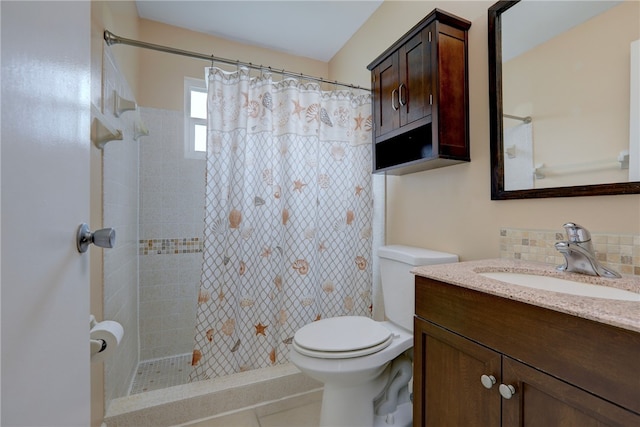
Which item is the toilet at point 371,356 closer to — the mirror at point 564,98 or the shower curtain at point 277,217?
the shower curtain at point 277,217

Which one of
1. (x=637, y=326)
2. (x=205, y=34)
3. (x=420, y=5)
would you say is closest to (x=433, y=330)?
(x=637, y=326)

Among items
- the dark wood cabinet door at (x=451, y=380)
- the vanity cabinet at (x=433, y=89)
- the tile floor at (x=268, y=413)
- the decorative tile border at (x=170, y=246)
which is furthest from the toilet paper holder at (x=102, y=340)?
the vanity cabinet at (x=433, y=89)

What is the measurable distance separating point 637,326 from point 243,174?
1.61m

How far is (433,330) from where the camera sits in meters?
0.97

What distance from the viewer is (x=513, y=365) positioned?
28.8 inches

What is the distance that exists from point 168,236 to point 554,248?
2386mm

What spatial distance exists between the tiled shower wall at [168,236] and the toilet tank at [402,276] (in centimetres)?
156

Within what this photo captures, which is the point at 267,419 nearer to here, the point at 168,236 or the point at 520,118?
the point at 168,236

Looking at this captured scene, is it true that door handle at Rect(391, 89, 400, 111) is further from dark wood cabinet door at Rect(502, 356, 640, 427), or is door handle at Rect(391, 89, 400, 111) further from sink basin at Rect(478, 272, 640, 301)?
dark wood cabinet door at Rect(502, 356, 640, 427)

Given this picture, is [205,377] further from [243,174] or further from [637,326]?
[637,326]

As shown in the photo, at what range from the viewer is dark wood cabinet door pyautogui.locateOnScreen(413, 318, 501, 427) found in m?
0.79

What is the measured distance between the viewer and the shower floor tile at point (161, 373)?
6.30 feet

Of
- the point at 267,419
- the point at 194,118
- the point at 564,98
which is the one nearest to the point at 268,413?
the point at 267,419

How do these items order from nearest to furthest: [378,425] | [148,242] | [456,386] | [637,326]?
1. [637,326]
2. [456,386]
3. [378,425]
4. [148,242]
